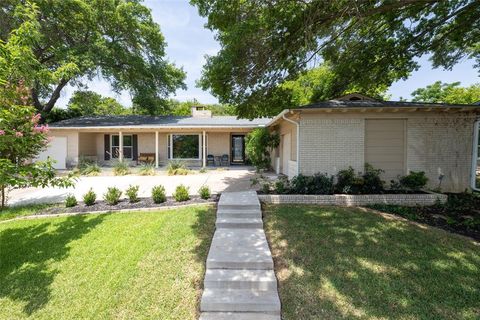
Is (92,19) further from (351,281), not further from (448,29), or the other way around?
(351,281)

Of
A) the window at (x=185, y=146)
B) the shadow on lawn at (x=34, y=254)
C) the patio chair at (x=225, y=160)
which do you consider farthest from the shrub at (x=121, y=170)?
the shadow on lawn at (x=34, y=254)

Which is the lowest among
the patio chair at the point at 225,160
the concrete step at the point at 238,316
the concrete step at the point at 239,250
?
the concrete step at the point at 238,316

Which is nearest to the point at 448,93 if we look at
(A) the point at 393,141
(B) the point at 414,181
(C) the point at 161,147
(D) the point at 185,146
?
(A) the point at 393,141

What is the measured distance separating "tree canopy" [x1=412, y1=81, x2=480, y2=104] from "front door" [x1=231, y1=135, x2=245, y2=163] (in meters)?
19.5

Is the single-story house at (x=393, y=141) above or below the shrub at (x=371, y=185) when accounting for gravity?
above

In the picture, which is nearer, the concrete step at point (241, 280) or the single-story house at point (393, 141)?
the concrete step at point (241, 280)

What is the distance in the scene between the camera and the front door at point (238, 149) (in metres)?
18.9

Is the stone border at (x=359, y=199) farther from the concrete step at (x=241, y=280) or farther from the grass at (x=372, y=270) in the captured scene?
the concrete step at (x=241, y=280)

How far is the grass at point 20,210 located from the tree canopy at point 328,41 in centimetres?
631

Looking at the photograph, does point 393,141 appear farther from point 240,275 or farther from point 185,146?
point 185,146

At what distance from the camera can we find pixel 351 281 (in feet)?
12.6

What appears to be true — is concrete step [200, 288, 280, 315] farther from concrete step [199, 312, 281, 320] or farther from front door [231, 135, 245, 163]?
front door [231, 135, 245, 163]

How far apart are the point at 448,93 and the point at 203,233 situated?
3205cm

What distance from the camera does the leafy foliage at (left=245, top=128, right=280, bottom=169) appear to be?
44.9ft
